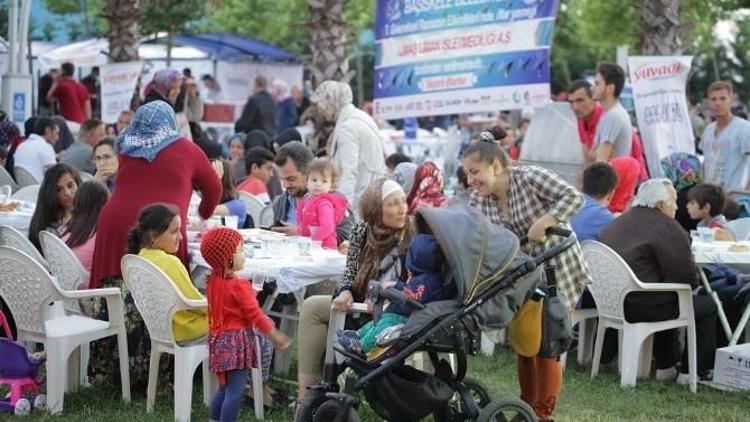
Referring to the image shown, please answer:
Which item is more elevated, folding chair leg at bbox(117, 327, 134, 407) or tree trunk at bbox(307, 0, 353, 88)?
tree trunk at bbox(307, 0, 353, 88)

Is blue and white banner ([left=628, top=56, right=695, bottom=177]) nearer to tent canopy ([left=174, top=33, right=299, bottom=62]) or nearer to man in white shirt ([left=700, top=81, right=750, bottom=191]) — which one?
man in white shirt ([left=700, top=81, right=750, bottom=191])

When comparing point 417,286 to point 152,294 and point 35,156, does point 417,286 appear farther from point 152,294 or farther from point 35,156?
point 35,156

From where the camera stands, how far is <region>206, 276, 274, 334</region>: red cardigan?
249 inches

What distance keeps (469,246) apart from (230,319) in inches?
52.1

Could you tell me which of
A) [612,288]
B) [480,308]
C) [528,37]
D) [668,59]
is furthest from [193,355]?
[668,59]

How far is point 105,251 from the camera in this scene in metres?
7.54

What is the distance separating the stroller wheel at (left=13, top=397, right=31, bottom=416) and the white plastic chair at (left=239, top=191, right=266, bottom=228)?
391cm

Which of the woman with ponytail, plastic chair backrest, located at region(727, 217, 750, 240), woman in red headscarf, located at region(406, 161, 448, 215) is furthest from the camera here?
plastic chair backrest, located at region(727, 217, 750, 240)

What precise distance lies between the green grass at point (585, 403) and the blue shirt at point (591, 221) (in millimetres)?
926

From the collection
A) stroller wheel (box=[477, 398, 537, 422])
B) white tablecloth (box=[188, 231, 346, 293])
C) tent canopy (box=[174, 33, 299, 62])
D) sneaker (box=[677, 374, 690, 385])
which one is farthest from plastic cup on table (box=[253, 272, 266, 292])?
tent canopy (box=[174, 33, 299, 62])

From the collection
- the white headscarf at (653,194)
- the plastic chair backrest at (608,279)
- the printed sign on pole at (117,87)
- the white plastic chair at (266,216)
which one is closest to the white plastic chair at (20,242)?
the white plastic chair at (266,216)

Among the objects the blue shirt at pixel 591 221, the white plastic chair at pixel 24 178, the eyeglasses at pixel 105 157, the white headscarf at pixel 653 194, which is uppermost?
the white headscarf at pixel 653 194

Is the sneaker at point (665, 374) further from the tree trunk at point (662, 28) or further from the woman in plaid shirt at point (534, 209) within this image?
the tree trunk at point (662, 28)

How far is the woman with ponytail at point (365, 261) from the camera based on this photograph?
671cm
